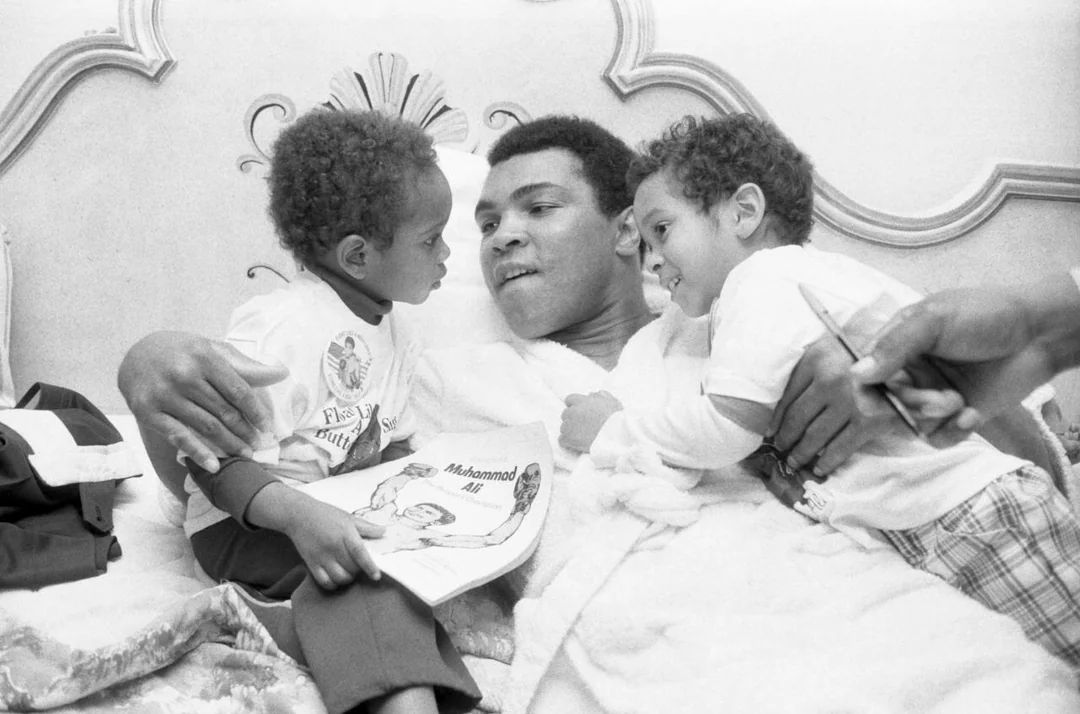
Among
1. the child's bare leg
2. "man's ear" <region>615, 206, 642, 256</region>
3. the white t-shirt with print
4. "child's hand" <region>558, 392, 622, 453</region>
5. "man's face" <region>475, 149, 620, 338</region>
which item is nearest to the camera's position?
the child's bare leg

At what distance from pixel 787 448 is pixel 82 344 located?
5.44 feet

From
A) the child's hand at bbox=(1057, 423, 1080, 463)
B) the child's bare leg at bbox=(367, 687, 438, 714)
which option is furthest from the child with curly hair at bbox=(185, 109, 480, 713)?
the child's hand at bbox=(1057, 423, 1080, 463)

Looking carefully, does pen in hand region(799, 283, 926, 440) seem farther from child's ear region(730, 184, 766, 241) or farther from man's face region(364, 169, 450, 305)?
man's face region(364, 169, 450, 305)

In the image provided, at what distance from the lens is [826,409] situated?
44.5 inches

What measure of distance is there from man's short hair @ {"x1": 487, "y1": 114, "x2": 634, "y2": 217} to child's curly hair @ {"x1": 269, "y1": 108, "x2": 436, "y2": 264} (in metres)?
0.36

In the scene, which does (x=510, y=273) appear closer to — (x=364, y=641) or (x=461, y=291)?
(x=461, y=291)

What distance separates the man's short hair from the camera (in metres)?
1.68

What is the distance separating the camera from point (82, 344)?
6.82 feet

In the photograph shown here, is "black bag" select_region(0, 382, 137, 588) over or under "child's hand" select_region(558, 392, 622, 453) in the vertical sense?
under

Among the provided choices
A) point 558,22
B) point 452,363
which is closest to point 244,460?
point 452,363

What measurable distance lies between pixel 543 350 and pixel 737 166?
46 centimetres

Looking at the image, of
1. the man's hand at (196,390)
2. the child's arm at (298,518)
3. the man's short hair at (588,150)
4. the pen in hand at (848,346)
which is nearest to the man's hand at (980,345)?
the pen in hand at (848,346)

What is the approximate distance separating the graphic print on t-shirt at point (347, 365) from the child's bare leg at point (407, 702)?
460 millimetres

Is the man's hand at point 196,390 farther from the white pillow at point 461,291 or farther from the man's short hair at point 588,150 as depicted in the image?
the man's short hair at point 588,150
